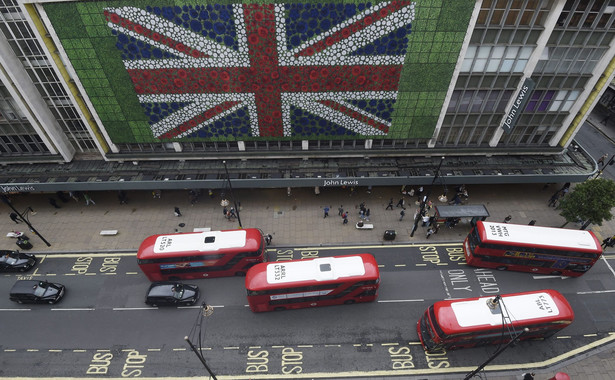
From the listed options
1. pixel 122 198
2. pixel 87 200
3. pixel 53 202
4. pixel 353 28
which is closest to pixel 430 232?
pixel 353 28

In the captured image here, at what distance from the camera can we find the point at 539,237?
25719mm

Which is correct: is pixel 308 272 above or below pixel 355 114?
below

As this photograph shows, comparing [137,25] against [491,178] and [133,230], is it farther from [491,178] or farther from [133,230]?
[491,178]

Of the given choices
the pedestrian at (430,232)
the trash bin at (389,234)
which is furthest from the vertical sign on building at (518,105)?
the trash bin at (389,234)

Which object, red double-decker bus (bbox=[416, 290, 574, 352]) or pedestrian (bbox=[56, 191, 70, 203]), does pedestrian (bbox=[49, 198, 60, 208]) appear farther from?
red double-decker bus (bbox=[416, 290, 574, 352])

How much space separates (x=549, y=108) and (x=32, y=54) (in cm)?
4658

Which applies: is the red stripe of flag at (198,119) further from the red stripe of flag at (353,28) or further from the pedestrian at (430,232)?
the pedestrian at (430,232)

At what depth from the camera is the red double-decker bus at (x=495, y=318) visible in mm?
20750

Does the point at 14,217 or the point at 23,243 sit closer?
the point at 23,243

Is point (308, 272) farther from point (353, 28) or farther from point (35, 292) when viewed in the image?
point (35, 292)

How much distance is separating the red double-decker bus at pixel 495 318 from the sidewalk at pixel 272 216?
1012 cm

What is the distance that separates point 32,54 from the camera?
2758 centimetres

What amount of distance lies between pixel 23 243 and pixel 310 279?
27.0m

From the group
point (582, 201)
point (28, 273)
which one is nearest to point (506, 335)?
point (582, 201)
